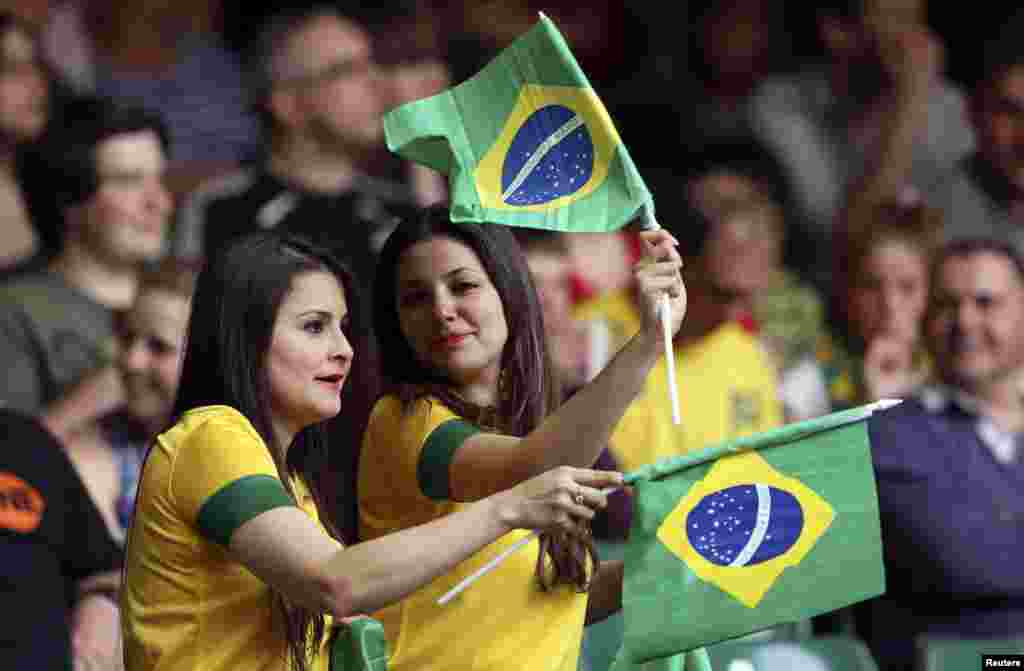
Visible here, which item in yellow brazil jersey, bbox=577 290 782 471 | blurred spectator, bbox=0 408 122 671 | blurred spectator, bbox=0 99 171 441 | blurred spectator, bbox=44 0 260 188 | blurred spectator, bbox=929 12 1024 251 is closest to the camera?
blurred spectator, bbox=0 408 122 671

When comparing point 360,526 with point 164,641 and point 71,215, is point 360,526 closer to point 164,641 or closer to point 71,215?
point 164,641

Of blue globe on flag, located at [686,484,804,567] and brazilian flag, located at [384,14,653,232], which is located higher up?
brazilian flag, located at [384,14,653,232]

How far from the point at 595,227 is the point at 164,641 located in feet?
3.15

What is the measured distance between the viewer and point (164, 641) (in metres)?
3.04

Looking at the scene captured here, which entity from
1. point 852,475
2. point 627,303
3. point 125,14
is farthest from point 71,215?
point 852,475

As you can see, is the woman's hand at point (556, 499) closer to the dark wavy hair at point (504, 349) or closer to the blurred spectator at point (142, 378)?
Result: the dark wavy hair at point (504, 349)

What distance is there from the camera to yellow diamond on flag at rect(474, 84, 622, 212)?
11.1 ft

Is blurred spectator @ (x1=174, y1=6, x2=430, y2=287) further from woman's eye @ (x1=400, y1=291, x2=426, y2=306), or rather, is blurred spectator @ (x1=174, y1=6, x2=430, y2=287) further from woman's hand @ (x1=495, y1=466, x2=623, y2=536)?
woman's hand @ (x1=495, y1=466, x2=623, y2=536)

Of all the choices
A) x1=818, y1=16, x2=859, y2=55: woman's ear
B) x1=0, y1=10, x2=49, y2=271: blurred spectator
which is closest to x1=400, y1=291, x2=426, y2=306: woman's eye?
x1=0, y1=10, x2=49, y2=271: blurred spectator

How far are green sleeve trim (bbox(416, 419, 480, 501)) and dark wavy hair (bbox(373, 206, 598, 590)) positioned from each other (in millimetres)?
89

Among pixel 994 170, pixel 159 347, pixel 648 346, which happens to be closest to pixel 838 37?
pixel 994 170

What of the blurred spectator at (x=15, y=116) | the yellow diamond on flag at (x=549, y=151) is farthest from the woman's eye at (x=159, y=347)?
the yellow diamond on flag at (x=549, y=151)

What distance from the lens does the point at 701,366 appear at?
6.00 metres

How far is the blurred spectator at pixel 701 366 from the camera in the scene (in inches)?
225
